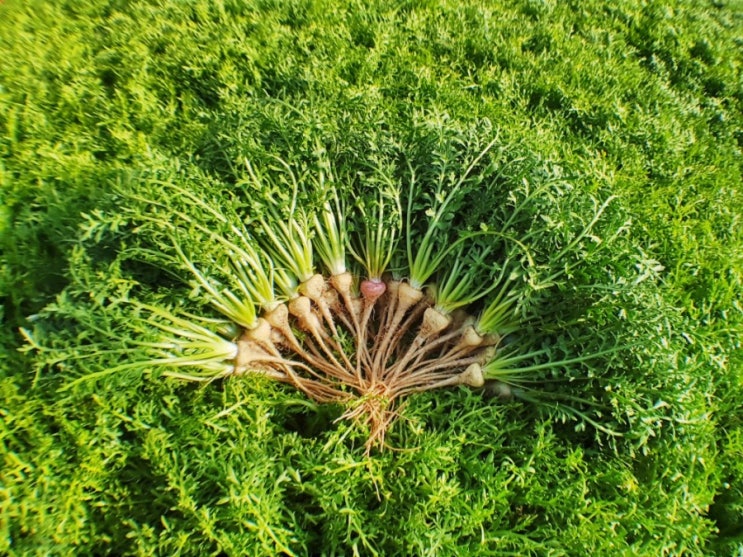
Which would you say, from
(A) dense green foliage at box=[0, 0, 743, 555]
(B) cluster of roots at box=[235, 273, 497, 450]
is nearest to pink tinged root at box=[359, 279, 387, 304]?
(B) cluster of roots at box=[235, 273, 497, 450]

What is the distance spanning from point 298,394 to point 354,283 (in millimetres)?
659

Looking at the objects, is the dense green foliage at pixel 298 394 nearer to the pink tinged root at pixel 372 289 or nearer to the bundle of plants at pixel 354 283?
the bundle of plants at pixel 354 283

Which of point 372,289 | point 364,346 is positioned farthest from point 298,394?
point 372,289

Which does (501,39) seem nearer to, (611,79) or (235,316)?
(611,79)

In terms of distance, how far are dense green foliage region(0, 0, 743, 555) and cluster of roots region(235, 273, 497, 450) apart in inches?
4.1

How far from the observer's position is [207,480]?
2.08 meters

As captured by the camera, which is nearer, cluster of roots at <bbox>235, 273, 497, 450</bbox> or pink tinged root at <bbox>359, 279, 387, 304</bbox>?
cluster of roots at <bbox>235, 273, 497, 450</bbox>

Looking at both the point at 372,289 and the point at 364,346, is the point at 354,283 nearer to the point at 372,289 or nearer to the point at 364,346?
the point at 372,289

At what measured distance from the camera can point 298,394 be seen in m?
2.53

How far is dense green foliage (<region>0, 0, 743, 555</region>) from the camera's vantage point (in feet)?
6.67

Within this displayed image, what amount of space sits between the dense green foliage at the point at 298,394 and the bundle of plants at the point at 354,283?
0.07m

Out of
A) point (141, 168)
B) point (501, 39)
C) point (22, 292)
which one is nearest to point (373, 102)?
point (141, 168)

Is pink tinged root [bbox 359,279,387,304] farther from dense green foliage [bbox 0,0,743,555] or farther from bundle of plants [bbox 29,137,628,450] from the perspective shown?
dense green foliage [bbox 0,0,743,555]

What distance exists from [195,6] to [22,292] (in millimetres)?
2850
